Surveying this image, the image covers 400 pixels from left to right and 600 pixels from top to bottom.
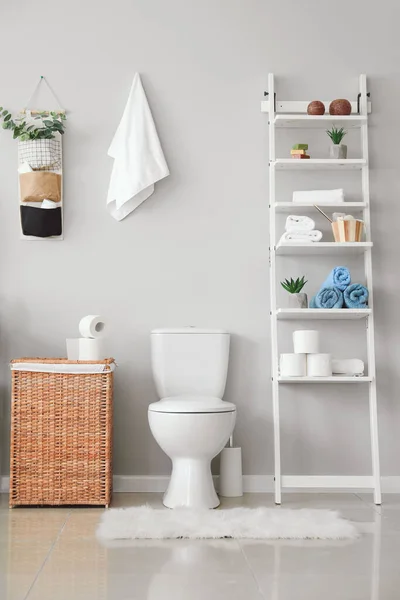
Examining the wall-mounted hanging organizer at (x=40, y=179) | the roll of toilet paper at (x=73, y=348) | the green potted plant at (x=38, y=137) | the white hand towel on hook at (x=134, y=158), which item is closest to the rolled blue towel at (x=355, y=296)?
the white hand towel on hook at (x=134, y=158)

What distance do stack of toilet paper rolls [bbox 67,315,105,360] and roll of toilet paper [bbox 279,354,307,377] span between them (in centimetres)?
83

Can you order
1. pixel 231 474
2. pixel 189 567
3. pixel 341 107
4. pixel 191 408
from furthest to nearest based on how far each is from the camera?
pixel 341 107
pixel 231 474
pixel 191 408
pixel 189 567

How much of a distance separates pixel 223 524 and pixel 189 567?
0.45m

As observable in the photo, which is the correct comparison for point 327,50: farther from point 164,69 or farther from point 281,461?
point 281,461

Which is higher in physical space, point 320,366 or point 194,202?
point 194,202

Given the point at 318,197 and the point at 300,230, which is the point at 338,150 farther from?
the point at 300,230

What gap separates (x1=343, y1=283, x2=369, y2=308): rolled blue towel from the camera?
3072mm

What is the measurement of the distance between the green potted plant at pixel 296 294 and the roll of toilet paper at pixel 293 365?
247mm

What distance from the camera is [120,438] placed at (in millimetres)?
3232

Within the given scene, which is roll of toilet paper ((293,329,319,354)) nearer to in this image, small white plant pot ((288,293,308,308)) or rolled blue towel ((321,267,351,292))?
small white plant pot ((288,293,308,308))

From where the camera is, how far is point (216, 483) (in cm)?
319

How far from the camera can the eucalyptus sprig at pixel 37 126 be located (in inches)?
129

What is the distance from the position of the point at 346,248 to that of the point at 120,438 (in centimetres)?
142

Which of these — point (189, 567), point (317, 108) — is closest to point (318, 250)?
point (317, 108)
